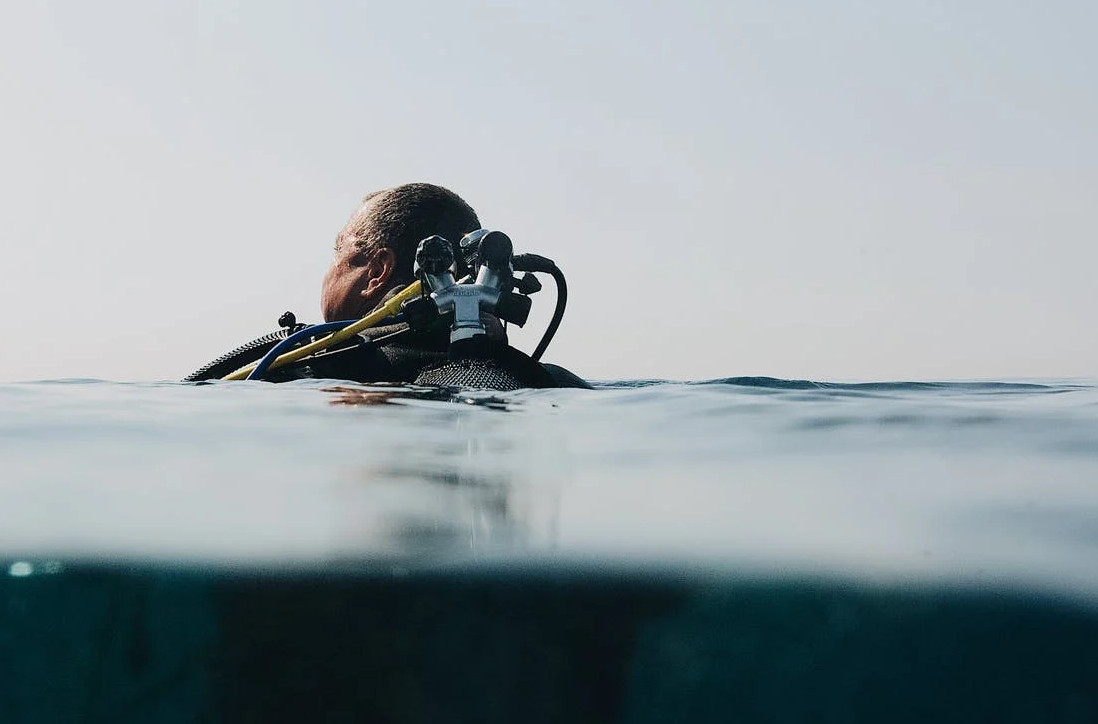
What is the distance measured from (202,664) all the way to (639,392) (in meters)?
3.06

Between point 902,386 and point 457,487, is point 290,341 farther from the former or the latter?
point 902,386

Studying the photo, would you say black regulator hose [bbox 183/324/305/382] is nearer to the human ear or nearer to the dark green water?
the human ear

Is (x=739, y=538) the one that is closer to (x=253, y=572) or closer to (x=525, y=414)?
(x=253, y=572)

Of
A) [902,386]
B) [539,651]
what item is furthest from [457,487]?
[902,386]

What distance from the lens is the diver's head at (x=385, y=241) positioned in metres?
4.79

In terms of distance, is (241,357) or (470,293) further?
(241,357)

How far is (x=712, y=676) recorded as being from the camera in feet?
4.13

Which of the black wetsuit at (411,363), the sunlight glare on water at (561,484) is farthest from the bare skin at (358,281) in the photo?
the sunlight glare on water at (561,484)

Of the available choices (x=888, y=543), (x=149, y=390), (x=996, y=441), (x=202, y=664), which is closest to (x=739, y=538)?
(x=888, y=543)

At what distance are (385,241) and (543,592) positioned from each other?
3.65 m

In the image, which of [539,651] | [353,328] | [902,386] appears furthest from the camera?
[902,386]

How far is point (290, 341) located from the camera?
4242 millimetres

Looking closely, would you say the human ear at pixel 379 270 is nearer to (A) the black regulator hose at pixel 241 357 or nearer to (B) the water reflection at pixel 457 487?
(A) the black regulator hose at pixel 241 357

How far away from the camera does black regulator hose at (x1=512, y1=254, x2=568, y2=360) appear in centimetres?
423
